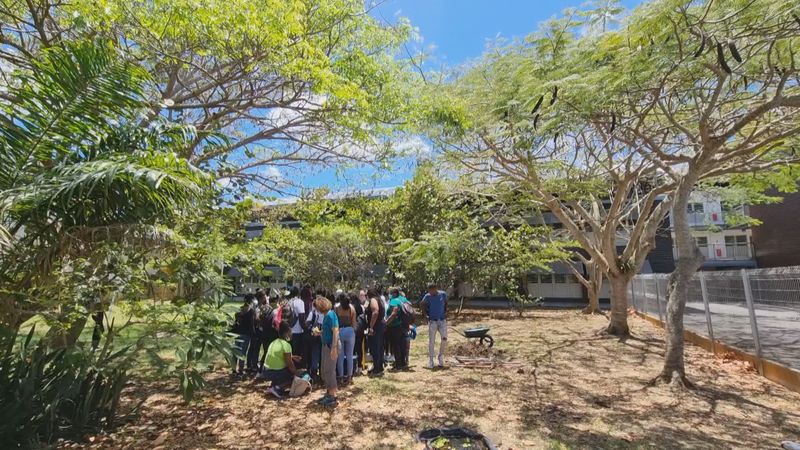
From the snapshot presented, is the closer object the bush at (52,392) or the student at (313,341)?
the bush at (52,392)

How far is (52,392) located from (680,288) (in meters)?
7.82

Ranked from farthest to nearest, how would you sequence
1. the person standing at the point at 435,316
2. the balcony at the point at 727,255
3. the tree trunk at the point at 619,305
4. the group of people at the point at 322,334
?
the balcony at the point at 727,255 → the tree trunk at the point at 619,305 → the person standing at the point at 435,316 → the group of people at the point at 322,334

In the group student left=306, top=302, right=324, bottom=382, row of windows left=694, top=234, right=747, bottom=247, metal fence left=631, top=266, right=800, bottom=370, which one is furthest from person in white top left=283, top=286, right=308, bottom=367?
row of windows left=694, top=234, right=747, bottom=247

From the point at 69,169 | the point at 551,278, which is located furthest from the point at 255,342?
the point at 551,278

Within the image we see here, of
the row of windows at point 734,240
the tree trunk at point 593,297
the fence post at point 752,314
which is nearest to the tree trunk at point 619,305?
the fence post at point 752,314

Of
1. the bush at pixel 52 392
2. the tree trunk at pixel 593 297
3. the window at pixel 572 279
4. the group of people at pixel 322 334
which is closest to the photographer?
the bush at pixel 52 392

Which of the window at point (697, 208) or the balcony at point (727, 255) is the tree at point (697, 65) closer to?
the window at point (697, 208)

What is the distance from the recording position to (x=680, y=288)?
6473mm

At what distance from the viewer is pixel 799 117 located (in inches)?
303

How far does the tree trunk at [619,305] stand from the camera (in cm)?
1146

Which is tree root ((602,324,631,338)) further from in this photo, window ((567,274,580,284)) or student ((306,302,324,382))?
window ((567,274,580,284))

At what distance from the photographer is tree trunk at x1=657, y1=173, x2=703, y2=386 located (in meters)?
6.48

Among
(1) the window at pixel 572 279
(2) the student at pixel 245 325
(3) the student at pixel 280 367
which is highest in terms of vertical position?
(1) the window at pixel 572 279

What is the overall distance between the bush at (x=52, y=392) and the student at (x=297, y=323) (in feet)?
8.74
